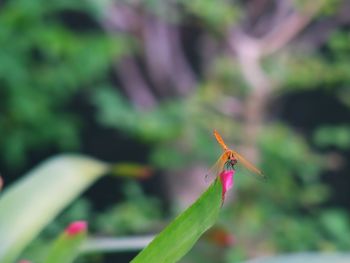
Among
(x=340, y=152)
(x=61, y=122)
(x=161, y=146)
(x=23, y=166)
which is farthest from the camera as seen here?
(x=340, y=152)

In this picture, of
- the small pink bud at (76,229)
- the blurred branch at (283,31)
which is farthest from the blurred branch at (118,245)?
the blurred branch at (283,31)

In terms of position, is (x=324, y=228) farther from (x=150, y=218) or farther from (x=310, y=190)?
(x=150, y=218)

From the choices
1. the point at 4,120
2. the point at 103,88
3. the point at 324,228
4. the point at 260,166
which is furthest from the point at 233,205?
the point at 4,120

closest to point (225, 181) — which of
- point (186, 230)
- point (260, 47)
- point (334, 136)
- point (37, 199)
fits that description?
point (186, 230)

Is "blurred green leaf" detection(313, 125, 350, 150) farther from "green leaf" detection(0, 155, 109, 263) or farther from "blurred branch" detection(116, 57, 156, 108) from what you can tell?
"green leaf" detection(0, 155, 109, 263)

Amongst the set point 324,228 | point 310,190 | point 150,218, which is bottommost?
point 324,228

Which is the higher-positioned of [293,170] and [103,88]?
[103,88]
